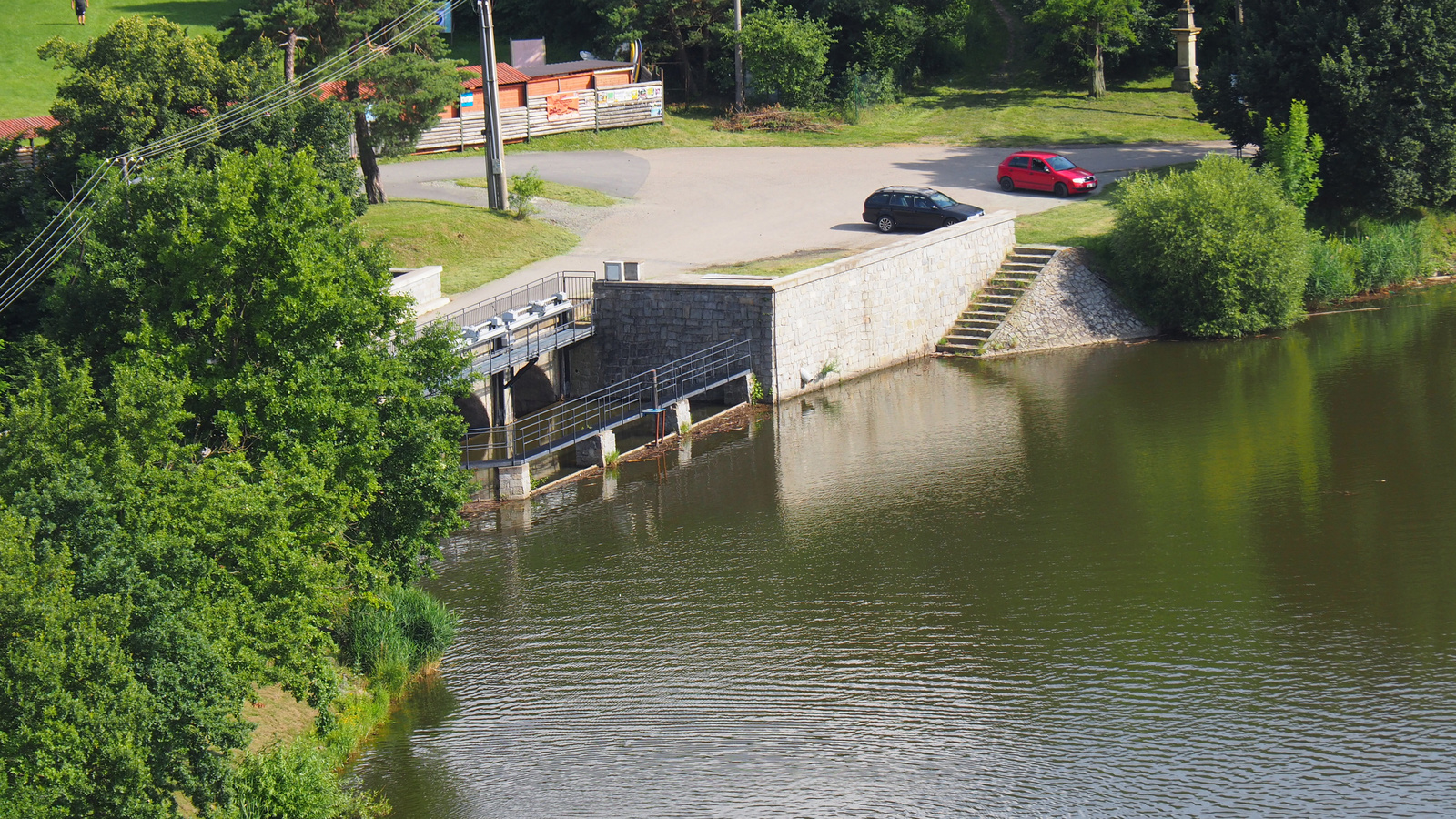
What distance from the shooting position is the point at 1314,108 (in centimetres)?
4391

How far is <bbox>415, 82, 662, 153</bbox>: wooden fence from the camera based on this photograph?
53219mm

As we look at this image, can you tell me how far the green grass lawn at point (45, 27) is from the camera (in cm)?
5400

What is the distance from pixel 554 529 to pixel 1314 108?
102ft

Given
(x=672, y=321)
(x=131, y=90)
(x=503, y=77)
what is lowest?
(x=672, y=321)

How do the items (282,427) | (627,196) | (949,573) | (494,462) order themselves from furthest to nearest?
(627,196)
(494,462)
(949,573)
(282,427)

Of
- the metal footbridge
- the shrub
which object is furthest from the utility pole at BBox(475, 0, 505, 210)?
the metal footbridge

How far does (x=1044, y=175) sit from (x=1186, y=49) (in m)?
19.5

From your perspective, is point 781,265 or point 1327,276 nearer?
point 781,265

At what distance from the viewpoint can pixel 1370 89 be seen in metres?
42.3

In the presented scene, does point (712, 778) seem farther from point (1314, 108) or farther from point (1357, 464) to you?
point (1314, 108)

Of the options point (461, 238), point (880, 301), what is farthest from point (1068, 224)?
point (461, 238)

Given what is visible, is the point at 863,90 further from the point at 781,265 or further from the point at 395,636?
the point at 395,636

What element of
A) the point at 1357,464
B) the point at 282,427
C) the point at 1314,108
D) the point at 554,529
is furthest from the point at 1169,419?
the point at 282,427

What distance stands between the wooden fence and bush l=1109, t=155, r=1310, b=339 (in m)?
25.0
